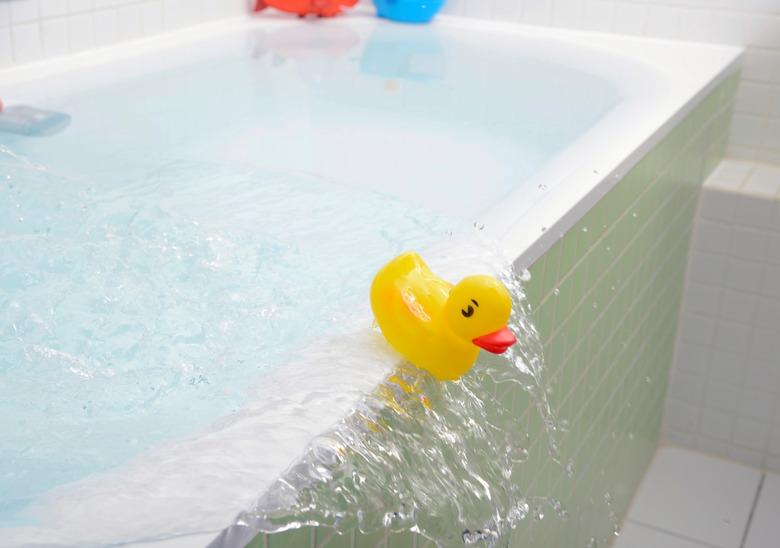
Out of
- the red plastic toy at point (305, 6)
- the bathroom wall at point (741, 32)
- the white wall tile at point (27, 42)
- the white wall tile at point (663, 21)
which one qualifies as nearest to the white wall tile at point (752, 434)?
the bathroom wall at point (741, 32)

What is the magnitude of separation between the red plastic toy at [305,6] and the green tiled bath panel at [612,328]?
1.00 meters

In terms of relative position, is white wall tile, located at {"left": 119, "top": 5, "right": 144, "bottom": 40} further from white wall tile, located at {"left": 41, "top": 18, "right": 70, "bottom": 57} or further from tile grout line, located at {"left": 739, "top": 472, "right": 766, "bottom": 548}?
tile grout line, located at {"left": 739, "top": 472, "right": 766, "bottom": 548}

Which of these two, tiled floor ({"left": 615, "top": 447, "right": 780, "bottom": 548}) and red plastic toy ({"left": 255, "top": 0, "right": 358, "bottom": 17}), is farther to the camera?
red plastic toy ({"left": 255, "top": 0, "right": 358, "bottom": 17})

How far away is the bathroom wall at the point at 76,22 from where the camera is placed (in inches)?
76.2

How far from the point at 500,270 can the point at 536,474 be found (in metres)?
0.41

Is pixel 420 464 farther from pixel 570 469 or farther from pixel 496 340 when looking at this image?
pixel 570 469

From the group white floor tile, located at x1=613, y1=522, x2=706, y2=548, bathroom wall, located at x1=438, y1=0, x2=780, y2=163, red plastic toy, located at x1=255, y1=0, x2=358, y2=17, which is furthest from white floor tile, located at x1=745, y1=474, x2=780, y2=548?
red plastic toy, located at x1=255, y1=0, x2=358, y2=17

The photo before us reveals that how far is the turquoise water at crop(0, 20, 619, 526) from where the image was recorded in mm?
1075

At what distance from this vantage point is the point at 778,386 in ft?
7.34

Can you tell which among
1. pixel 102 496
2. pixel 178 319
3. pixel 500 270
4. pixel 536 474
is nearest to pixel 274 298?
pixel 178 319

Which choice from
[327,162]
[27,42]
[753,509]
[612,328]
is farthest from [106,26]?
[753,509]

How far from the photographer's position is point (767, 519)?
6.82ft

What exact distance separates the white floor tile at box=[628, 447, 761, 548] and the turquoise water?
2.44ft

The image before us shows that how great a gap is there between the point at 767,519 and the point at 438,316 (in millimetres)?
1408
